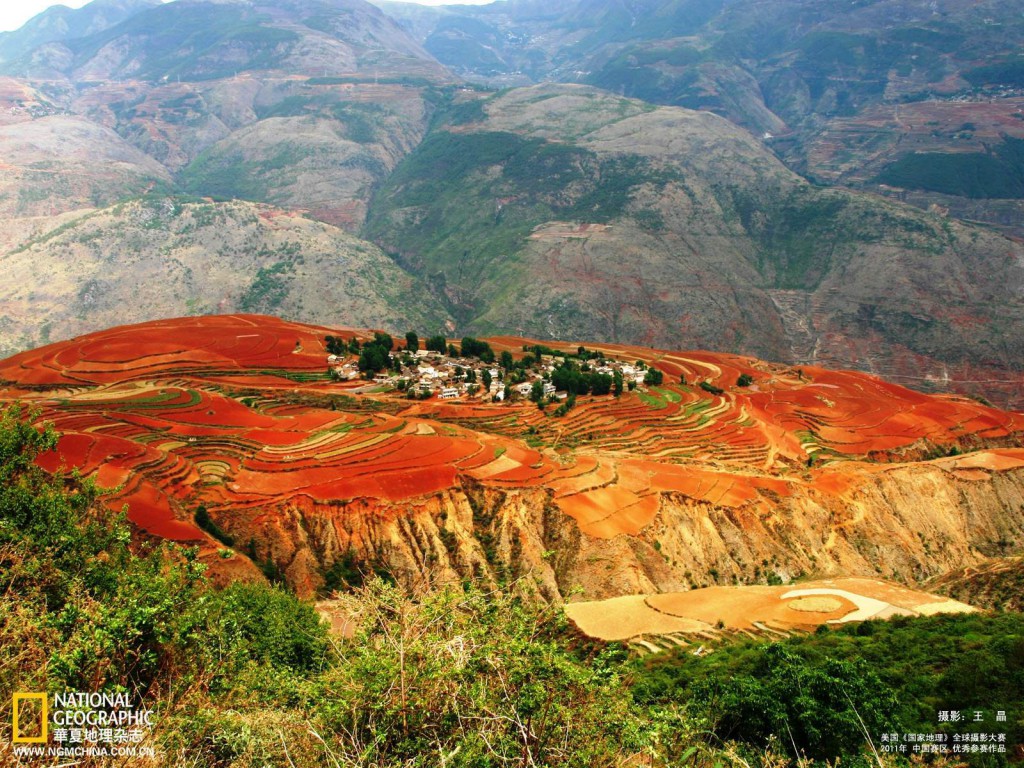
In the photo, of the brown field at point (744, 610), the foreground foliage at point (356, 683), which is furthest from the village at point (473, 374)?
the foreground foliage at point (356, 683)

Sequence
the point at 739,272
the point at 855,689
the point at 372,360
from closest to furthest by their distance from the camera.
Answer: the point at 855,689, the point at 372,360, the point at 739,272

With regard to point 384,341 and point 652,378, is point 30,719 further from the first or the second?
point 652,378

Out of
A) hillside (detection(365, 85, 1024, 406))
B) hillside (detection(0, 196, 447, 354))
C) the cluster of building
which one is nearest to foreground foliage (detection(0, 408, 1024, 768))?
the cluster of building

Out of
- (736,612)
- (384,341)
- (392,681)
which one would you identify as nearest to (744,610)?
(736,612)

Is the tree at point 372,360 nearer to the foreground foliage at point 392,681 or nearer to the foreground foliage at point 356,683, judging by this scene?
the foreground foliage at point 392,681

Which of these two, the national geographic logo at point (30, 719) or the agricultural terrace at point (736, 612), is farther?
the agricultural terrace at point (736, 612)

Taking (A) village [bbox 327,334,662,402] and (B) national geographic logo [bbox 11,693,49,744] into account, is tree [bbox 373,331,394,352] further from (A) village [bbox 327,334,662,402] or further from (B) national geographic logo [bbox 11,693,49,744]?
(B) national geographic logo [bbox 11,693,49,744]
